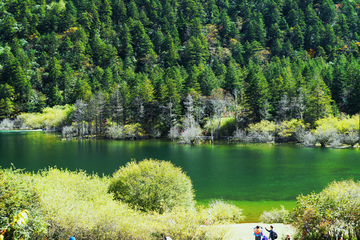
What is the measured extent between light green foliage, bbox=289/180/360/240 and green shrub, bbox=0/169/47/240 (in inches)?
399

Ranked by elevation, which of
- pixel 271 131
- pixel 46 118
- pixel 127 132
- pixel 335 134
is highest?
pixel 46 118

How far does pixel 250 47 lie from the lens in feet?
448

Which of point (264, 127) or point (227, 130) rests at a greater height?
point (264, 127)

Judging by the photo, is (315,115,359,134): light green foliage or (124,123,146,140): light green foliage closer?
(315,115,359,134): light green foliage

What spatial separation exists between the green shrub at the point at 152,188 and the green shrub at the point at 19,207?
5.95 meters

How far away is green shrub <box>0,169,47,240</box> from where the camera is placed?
1062 cm

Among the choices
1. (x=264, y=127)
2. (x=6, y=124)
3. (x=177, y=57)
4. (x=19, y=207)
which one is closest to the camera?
(x=19, y=207)

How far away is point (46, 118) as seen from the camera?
10350 centimetres

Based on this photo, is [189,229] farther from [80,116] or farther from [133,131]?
[80,116]

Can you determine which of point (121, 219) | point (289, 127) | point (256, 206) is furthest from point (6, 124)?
point (121, 219)

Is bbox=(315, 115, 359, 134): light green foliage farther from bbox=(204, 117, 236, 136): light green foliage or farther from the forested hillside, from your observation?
bbox=(204, 117, 236, 136): light green foliage

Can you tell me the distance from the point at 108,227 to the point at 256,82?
64.9 m

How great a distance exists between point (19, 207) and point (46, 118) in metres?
101

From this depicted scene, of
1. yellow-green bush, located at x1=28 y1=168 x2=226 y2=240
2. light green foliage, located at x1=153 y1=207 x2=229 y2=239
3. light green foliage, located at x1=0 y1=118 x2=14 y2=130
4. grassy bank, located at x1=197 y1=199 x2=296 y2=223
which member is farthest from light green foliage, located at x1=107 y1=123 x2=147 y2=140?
light green foliage, located at x1=153 y1=207 x2=229 y2=239
